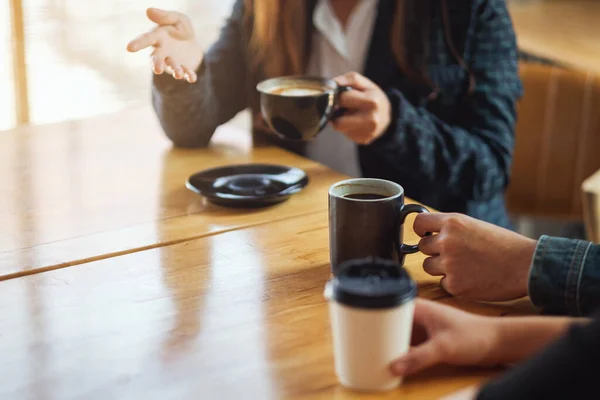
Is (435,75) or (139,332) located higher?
(435,75)

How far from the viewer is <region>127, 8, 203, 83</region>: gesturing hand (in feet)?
4.66

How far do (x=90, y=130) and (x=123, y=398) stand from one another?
0.99m

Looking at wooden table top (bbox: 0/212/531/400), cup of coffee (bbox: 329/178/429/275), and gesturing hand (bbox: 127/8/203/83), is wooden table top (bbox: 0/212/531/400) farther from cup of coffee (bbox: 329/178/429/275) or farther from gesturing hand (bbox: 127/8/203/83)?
gesturing hand (bbox: 127/8/203/83)

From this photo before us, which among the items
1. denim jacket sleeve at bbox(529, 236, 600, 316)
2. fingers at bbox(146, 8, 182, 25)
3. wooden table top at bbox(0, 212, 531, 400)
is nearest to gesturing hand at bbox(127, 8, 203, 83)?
fingers at bbox(146, 8, 182, 25)

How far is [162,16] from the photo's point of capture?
1445 millimetres

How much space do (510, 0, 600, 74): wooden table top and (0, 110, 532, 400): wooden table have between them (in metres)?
0.95

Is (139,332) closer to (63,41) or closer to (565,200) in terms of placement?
(63,41)

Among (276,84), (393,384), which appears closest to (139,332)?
(393,384)

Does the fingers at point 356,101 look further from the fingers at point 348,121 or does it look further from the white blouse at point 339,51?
the white blouse at point 339,51

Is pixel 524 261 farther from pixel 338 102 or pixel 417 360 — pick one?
pixel 338 102

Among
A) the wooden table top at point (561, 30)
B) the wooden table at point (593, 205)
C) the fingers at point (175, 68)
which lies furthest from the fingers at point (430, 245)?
the wooden table top at point (561, 30)

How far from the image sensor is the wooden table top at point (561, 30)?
2.10 metres

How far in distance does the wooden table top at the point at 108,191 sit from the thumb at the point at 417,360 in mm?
485

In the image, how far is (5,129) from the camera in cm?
158
